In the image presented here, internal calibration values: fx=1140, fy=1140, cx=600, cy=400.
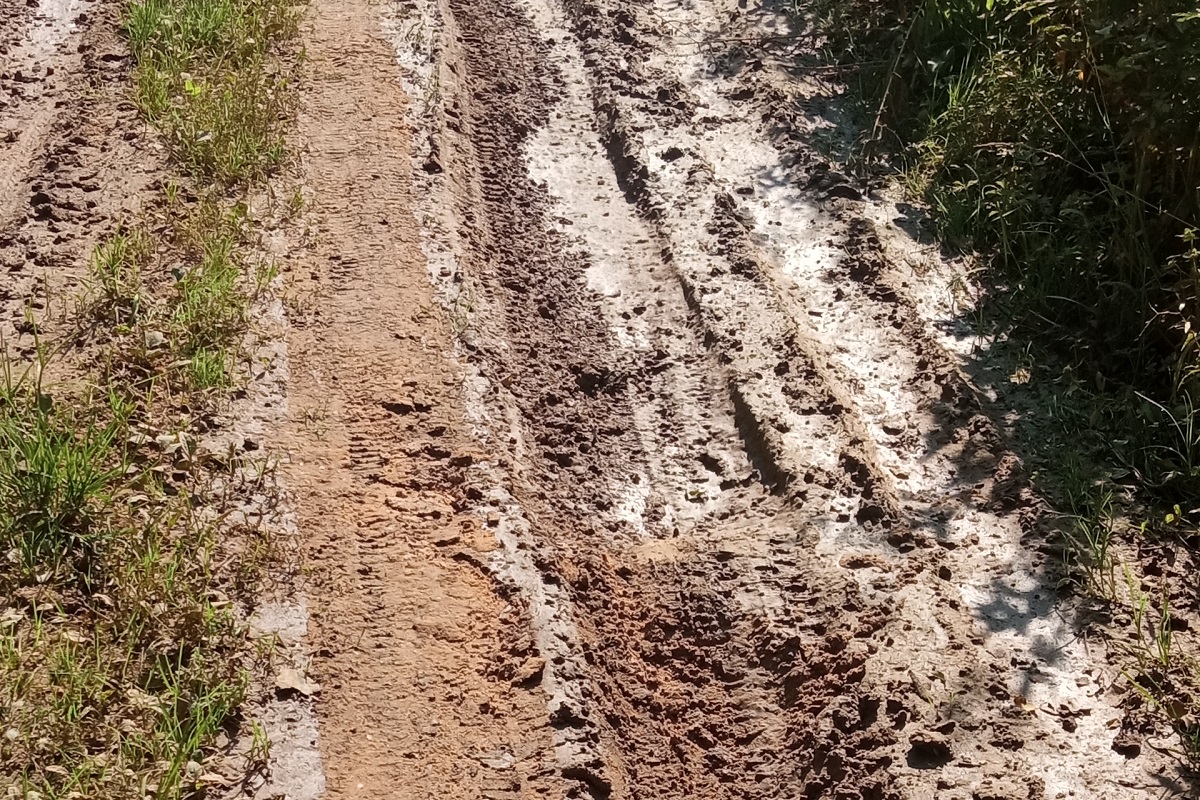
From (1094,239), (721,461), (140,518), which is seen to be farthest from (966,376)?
(140,518)

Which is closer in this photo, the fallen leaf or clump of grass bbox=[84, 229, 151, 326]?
the fallen leaf

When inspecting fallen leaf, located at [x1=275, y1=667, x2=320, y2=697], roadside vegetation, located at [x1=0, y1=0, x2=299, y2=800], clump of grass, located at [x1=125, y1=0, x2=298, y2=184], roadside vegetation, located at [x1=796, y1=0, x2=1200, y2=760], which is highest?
roadside vegetation, located at [x1=796, y1=0, x2=1200, y2=760]

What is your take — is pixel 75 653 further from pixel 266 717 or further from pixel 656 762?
pixel 656 762

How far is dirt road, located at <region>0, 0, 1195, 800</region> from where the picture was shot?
3.35 meters

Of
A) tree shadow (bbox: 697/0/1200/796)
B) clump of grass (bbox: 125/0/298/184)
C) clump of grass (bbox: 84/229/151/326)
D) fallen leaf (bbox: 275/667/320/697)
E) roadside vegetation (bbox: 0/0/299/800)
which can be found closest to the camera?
roadside vegetation (bbox: 0/0/299/800)

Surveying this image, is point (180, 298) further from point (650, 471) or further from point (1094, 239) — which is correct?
point (1094, 239)

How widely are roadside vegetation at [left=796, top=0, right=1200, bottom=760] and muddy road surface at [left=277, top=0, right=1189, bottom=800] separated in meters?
0.20

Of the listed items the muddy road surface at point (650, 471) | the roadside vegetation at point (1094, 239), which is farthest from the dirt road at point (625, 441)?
the roadside vegetation at point (1094, 239)

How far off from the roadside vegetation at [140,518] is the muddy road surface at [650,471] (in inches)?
10.4

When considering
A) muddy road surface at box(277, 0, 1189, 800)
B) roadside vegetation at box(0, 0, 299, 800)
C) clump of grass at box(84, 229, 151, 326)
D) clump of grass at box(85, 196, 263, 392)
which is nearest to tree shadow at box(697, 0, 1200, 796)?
muddy road surface at box(277, 0, 1189, 800)

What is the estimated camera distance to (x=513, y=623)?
11.9 feet

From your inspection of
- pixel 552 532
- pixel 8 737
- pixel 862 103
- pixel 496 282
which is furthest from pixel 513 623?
pixel 862 103

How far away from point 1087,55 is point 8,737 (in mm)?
4497

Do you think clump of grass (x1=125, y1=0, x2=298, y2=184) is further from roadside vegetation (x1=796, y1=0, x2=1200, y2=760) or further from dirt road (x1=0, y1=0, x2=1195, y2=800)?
roadside vegetation (x1=796, y1=0, x2=1200, y2=760)
